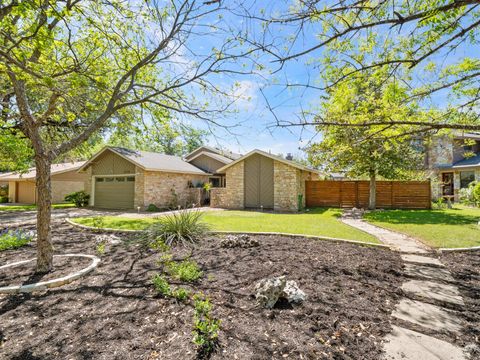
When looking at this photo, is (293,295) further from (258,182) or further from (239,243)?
(258,182)

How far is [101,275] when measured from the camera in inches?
156

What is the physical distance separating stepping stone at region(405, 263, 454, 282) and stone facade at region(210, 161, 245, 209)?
39.1 feet

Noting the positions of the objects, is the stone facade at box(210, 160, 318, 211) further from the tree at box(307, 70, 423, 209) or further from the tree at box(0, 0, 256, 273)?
the tree at box(0, 0, 256, 273)

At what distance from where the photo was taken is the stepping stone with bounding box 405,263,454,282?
401 centimetres

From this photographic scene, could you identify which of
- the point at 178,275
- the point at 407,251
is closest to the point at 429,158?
the point at 407,251

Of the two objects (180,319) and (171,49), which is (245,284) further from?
(171,49)

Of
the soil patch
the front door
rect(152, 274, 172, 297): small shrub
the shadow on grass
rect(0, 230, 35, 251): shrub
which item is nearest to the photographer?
rect(152, 274, 172, 297): small shrub

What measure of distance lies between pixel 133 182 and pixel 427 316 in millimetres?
15781

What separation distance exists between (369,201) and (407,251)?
418 inches

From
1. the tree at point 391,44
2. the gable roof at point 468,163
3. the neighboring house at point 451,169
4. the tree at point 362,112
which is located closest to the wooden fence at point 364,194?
the neighboring house at point 451,169

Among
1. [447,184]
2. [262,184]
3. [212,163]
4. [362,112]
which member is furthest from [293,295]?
[447,184]

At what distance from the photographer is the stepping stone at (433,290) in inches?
129

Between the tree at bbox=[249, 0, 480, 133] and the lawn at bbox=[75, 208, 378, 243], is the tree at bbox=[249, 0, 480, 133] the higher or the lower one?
the higher one

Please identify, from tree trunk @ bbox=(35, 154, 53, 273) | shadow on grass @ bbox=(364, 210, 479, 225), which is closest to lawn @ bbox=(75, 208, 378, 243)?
shadow on grass @ bbox=(364, 210, 479, 225)
